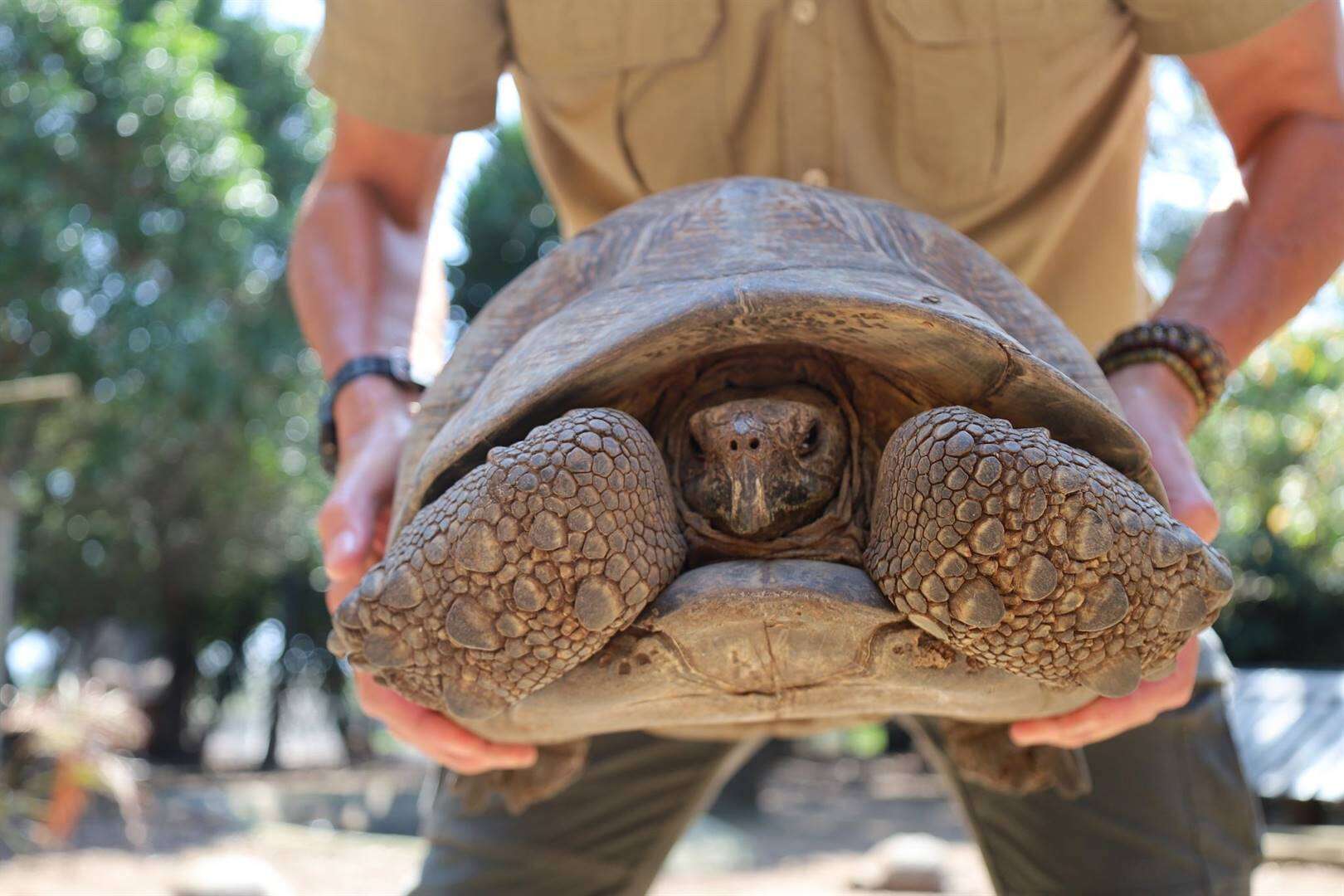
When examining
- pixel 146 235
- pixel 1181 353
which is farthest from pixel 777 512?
pixel 146 235

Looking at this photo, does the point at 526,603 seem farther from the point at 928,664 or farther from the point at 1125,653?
the point at 1125,653

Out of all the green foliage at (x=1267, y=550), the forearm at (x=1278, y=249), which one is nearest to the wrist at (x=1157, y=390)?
the forearm at (x=1278, y=249)

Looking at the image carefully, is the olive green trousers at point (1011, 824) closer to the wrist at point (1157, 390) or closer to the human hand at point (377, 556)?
the human hand at point (377, 556)

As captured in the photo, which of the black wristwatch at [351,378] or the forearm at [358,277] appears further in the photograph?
the forearm at [358,277]

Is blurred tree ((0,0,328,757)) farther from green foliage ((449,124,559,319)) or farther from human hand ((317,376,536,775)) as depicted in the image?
human hand ((317,376,536,775))

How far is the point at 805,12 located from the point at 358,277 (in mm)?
895

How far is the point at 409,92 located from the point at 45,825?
7.02m

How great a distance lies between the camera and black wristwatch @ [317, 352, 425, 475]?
192 cm

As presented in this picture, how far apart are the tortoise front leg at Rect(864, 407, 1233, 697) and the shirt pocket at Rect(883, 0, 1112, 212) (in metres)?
0.78

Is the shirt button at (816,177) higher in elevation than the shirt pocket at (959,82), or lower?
lower

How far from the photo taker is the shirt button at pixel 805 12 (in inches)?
73.4

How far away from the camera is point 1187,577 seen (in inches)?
48.2

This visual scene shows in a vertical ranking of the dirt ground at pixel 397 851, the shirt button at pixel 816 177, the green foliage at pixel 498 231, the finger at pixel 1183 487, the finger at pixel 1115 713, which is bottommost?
the dirt ground at pixel 397 851

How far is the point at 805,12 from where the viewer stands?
1867mm
